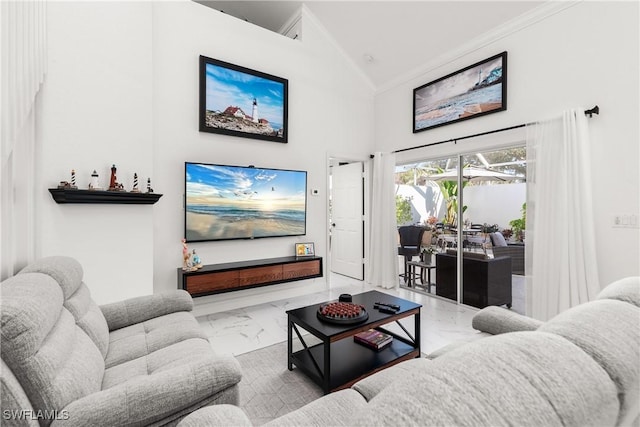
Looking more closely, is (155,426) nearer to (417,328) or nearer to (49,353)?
(49,353)

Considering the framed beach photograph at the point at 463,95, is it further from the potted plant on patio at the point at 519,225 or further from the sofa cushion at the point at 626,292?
the sofa cushion at the point at 626,292

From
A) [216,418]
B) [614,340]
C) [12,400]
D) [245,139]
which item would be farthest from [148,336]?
[245,139]

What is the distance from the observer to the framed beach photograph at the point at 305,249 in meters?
4.28

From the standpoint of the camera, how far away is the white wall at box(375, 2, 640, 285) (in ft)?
8.56

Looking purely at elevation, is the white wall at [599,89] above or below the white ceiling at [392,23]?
below

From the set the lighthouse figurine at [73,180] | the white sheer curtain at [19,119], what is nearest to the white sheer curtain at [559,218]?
the white sheer curtain at [19,119]

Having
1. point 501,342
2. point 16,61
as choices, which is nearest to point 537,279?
point 501,342

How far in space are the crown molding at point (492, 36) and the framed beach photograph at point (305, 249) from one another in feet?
9.51

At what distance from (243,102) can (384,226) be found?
2773 mm

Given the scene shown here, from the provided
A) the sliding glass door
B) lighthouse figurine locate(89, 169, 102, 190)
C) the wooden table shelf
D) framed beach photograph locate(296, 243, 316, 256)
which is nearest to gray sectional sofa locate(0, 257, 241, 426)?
lighthouse figurine locate(89, 169, 102, 190)

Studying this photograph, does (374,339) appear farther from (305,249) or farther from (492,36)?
(492,36)

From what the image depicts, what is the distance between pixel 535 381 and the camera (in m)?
0.42

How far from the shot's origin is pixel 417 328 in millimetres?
2426

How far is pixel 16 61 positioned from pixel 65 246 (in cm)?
147
